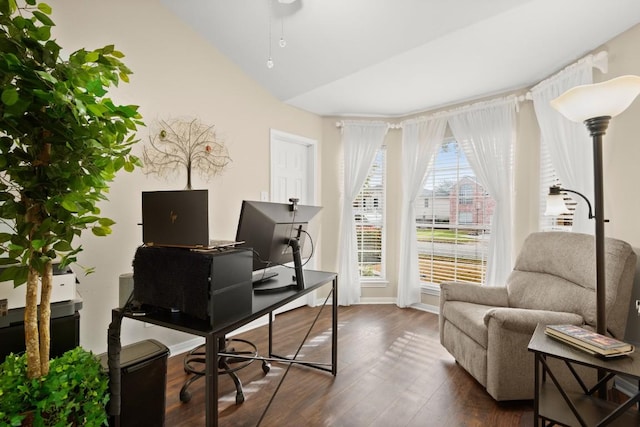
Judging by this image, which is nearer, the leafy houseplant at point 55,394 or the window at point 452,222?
the leafy houseplant at point 55,394

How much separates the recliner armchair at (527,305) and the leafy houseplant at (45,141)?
230 cm

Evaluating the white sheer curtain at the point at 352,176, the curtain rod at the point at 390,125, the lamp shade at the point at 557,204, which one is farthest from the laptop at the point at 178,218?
the curtain rod at the point at 390,125

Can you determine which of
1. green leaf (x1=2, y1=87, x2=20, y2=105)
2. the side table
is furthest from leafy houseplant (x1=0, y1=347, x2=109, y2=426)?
the side table

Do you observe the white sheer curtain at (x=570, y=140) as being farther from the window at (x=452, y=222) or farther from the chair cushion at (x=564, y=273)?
the window at (x=452, y=222)

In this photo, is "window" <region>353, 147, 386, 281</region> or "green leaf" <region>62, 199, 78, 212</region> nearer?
"green leaf" <region>62, 199, 78, 212</region>

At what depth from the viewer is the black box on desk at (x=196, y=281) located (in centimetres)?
129

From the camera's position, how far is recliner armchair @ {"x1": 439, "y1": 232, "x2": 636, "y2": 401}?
2014 millimetres

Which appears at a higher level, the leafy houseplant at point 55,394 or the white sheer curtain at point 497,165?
the white sheer curtain at point 497,165

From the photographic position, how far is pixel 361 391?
2.22m

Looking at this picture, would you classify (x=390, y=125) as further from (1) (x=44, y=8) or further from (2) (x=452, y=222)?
(1) (x=44, y=8)

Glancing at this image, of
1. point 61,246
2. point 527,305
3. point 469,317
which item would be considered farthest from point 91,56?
point 527,305

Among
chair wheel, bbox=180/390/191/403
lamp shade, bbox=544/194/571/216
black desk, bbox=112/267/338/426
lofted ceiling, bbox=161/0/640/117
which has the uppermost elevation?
lofted ceiling, bbox=161/0/640/117

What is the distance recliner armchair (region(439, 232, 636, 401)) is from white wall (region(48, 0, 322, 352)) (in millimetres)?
2303

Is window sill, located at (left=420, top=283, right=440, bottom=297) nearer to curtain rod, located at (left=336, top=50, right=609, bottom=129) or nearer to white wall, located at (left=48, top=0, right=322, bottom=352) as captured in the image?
curtain rod, located at (left=336, top=50, right=609, bottom=129)
